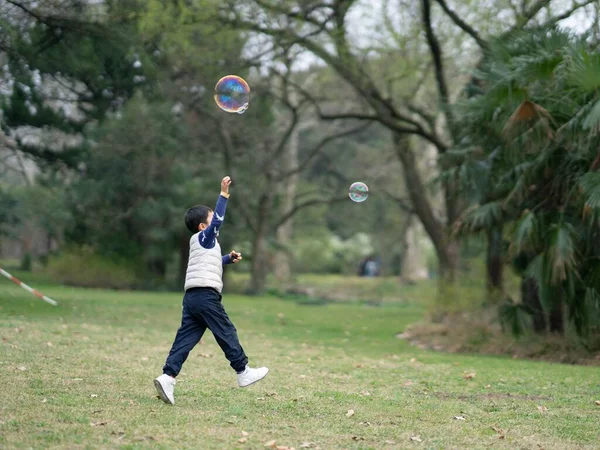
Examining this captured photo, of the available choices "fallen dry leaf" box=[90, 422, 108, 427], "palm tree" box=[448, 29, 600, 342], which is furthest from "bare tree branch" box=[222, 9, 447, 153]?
"fallen dry leaf" box=[90, 422, 108, 427]

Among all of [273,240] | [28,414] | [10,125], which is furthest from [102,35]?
[273,240]

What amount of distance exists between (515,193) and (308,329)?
580 cm

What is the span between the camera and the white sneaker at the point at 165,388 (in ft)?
23.4

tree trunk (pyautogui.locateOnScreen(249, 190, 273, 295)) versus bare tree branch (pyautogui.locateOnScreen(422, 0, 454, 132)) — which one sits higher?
bare tree branch (pyautogui.locateOnScreen(422, 0, 454, 132))

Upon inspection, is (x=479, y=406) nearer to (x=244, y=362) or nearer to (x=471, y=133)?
(x=244, y=362)

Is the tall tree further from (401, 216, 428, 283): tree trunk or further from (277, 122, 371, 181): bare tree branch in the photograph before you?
(401, 216, 428, 283): tree trunk

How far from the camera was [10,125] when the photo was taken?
18.8 metres

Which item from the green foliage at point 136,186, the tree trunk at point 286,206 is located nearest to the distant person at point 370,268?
the tree trunk at point 286,206

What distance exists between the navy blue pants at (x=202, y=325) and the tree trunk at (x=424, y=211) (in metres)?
13.6

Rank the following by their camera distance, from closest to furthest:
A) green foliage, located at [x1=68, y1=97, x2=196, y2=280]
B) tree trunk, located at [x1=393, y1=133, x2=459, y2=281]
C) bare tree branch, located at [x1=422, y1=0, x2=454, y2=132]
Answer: bare tree branch, located at [x1=422, y1=0, x2=454, y2=132] < tree trunk, located at [x1=393, y1=133, x2=459, y2=281] < green foliage, located at [x1=68, y1=97, x2=196, y2=280]

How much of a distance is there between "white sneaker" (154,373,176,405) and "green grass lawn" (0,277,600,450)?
0.07 m

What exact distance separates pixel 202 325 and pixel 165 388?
2.38ft

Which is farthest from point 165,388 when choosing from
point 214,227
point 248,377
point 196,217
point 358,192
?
point 358,192

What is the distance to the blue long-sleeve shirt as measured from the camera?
23.6 feet
